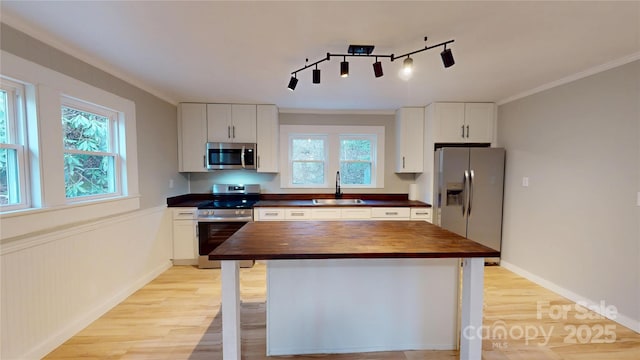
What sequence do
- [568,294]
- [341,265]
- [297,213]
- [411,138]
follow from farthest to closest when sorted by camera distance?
[411,138]
[297,213]
[568,294]
[341,265]

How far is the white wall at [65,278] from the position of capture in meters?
1.65

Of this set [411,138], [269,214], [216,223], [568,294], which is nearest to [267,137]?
[269,214]

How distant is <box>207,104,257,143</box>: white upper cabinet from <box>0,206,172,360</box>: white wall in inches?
53.9

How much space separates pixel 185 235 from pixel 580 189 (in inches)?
176

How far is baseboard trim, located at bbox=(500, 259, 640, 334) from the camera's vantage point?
2187 mm

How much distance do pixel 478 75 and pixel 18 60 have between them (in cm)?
360

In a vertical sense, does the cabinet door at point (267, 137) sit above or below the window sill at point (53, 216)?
above

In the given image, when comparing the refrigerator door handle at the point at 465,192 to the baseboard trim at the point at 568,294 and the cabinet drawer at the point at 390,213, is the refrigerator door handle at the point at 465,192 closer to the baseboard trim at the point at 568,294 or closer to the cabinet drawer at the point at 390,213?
the cabinet drawer at the point at 390,213

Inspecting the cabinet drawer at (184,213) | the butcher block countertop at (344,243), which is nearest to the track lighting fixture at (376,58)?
the butcher block countertop at (344,243)

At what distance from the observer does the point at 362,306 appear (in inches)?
72.7

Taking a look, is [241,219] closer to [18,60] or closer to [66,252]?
[66,252]

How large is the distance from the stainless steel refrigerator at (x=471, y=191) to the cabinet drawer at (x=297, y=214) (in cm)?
172

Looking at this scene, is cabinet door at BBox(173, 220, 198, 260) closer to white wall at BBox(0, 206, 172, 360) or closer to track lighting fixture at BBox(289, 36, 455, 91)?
white wall at BBox(0, 206, 172, 360)

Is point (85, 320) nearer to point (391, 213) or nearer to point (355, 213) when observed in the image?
point (355, 213)
